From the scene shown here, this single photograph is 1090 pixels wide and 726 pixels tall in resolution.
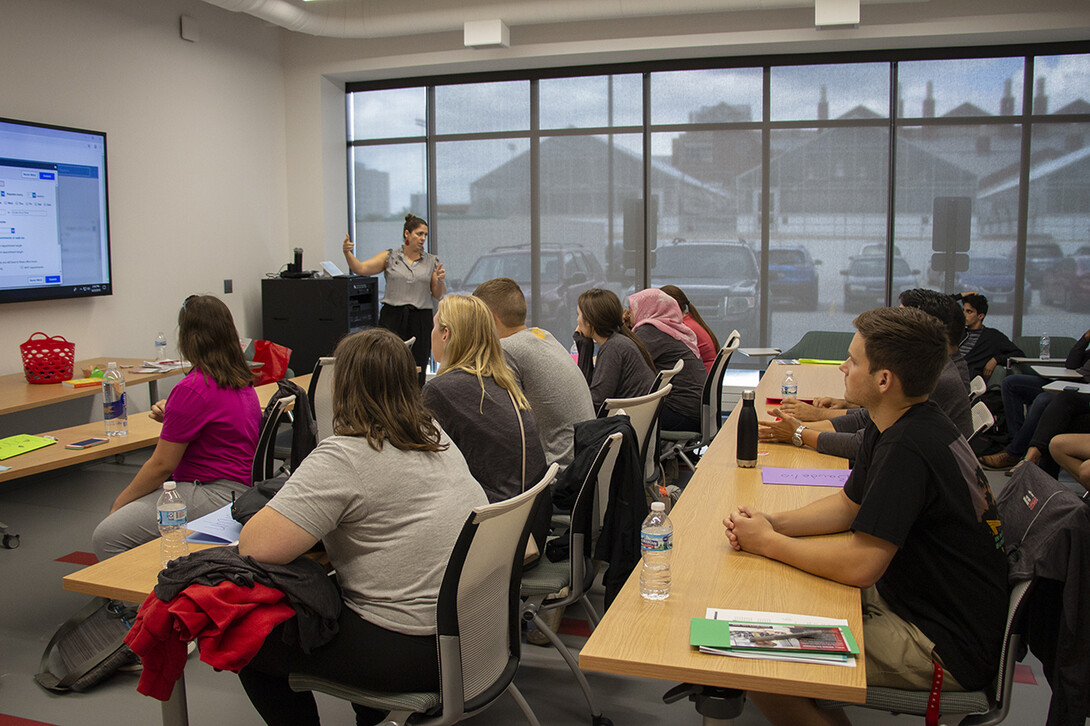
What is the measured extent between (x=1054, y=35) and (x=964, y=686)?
22.1 ft

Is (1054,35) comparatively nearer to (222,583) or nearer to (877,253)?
(877,253)

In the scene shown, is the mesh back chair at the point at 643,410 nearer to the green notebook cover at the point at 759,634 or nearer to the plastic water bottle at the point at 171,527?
the green notebook cover at the point at 759,634

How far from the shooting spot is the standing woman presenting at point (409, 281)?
7.11 m

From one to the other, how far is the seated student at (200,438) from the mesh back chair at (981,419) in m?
2.74

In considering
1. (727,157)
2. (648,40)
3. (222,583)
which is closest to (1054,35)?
(727,157)

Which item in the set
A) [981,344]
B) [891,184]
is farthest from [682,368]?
[891,184]

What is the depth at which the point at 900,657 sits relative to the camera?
73.5 inches

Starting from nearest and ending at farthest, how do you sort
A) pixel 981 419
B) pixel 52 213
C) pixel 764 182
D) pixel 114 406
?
pixel 981 419, pixel 114 406, pixel 52 213, pixel 764 182

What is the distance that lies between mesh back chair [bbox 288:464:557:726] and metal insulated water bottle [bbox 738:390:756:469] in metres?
1.03

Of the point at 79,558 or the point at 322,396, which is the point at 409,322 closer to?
the point at 322,396

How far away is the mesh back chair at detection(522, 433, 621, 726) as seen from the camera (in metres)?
2.48

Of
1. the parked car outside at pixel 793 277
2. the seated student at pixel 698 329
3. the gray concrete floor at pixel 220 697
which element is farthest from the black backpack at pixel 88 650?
the parked car outside at pixel 793 277

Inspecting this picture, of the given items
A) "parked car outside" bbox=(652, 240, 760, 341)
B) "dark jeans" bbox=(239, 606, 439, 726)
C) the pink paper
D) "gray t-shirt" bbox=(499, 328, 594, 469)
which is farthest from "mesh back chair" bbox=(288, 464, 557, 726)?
"parked car outside" bbox=(652, 240, 760, 341)

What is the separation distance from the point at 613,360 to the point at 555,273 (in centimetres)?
406
